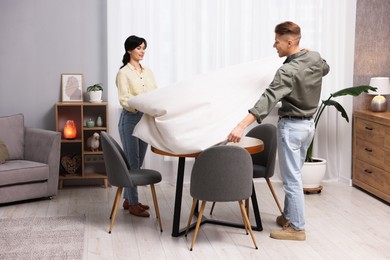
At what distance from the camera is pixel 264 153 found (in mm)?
4973

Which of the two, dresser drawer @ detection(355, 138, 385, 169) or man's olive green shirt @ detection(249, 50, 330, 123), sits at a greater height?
man's olive green shirt @ detection(249, 50, 330, 123)

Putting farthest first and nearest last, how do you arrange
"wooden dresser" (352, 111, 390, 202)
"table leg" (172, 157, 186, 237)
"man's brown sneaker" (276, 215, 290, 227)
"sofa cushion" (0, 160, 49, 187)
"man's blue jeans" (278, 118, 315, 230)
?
"wooden dresser" (352, 111, 390, 202)
"sofa cushion" (0, 160, 49, 187)
"man's brown sneaker" (276, 215, 290, 227)
"table leg" (172, 157, 186, 237)
"man's blue jeans" (278, 118, 315, 230)

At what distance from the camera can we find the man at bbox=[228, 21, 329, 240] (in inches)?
160

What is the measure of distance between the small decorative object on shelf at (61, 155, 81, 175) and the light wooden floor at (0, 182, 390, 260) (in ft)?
0.75

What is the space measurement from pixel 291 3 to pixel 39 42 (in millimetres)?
2524

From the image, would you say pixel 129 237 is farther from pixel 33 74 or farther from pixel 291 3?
pixel 291 3

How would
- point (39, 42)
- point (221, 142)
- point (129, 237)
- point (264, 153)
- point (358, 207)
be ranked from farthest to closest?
point (39, 42) < point (358, 207) < point (264, 153) < point (129, 237) < point (221, 142)

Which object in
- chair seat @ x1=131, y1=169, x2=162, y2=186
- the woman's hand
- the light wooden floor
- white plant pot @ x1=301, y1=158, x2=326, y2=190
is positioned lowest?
the light wooden floor

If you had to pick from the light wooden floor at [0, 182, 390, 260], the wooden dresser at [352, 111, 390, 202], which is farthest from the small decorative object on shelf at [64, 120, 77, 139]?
the wooden dresser at [352, 111, 390, 202]

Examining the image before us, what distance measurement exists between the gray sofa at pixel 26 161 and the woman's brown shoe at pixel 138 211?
3.13 ft

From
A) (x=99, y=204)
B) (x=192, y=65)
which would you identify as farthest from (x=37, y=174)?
(x=192, y=65)

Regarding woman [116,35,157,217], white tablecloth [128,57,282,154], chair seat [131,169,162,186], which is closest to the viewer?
white tablecloth [128,57,282,154]

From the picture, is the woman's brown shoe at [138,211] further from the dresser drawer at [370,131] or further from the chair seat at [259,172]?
the dresser drawer at [370,131]

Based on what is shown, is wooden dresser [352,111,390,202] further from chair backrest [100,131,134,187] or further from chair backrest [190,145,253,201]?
chair backrest [100,131,134,187]
